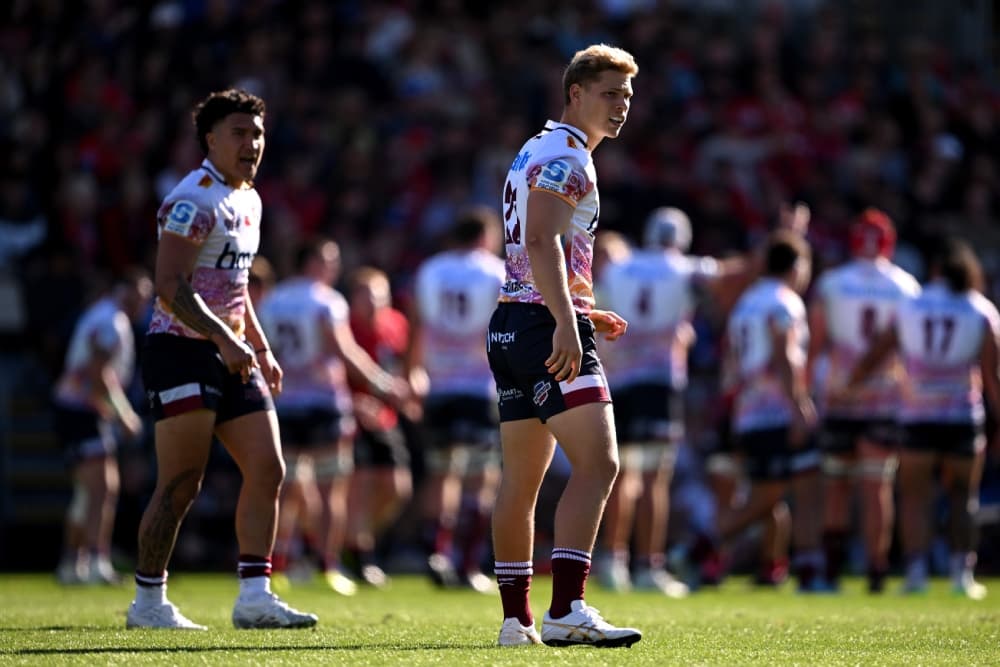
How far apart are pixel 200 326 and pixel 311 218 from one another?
Result: 38.7ft

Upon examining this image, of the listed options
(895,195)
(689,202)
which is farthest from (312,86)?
(895,195)

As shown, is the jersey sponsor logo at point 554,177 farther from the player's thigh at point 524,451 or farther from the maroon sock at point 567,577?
the maroon sock at point 567,577

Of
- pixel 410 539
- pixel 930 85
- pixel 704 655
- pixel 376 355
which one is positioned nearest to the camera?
pixel 704 655

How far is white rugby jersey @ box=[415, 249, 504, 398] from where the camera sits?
47.8 ft

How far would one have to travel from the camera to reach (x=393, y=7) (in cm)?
2322

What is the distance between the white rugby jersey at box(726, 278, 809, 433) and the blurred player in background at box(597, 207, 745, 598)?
0.58 metres

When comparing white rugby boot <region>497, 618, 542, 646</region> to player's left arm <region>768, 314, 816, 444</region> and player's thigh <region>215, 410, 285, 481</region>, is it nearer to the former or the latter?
player's thigh <region>215, 410, 285, 481</region>

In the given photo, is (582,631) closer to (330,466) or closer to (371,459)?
(330,466)

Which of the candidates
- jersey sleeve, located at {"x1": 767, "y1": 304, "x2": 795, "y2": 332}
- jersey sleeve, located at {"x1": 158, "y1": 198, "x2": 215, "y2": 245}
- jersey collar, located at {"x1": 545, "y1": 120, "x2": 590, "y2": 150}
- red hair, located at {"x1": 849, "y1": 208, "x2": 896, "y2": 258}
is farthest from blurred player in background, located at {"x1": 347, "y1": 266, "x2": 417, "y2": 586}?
jersey collar, located at {"x1": 545, "y1": 120, "x2": 590, "y2": 150}

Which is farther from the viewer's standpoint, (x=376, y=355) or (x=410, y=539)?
(x=410, y=539)

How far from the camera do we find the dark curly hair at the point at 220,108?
8656mm

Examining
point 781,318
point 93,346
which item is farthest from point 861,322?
point 93,346

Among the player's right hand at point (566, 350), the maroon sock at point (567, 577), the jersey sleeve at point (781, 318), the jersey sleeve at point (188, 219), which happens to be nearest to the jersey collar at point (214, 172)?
the jersey sleeve at point (188, 219)

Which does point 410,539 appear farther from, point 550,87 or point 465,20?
point 465,20
